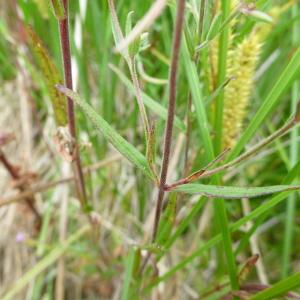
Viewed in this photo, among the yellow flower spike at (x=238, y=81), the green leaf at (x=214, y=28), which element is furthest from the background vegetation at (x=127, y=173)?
the green leaf at (x=214, y=28)

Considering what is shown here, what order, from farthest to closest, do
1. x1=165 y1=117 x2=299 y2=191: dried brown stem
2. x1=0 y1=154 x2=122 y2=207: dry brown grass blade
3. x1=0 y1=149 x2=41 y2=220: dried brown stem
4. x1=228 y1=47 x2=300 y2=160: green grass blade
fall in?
x1=0 y1=149 x2=41 y2=220: dried brown stem
x1=0 y1=154 x2=122 y2=207: dry brown grass blade
x1=228 y1=47 x2=300 y2=160: green grass blade
x1=165 y1=117 x2=299 y2=191: dried brown stem

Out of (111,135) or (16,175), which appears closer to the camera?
(111,135)

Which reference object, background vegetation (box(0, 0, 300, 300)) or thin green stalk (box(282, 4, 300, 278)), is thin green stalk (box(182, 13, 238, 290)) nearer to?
background vegetation (box(0, 0, 300, 300))

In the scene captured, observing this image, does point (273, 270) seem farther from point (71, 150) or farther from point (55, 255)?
point (71, 150)

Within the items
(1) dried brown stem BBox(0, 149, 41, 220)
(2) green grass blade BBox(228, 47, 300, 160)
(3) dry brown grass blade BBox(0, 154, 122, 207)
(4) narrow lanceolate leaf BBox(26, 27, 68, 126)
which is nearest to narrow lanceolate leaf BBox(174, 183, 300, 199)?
(2) green grass blade BBox(228, 47, 300, 160)

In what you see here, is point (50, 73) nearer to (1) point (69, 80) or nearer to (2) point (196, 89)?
(1) point (69, 80)

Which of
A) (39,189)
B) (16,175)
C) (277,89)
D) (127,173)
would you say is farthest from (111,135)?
(127,173)
